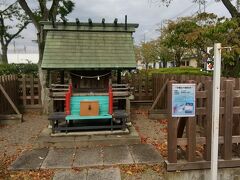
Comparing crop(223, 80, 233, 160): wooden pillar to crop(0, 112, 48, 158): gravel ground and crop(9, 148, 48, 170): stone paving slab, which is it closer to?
crop(9, 148, 48, 170): stone paving slab

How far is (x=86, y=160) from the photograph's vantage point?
5.47 meters

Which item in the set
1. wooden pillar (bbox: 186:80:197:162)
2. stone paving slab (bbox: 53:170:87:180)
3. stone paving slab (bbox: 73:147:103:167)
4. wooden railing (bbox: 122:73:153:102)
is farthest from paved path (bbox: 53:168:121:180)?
wooden railing (bbox: 122:73:153:102)

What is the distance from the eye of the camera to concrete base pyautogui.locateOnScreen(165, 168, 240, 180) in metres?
4.77

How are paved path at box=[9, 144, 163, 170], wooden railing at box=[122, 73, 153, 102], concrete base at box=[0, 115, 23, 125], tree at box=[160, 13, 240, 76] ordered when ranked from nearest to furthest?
paved path at box=[9, 144, 163, 170], concrete base at box=[0, 115, 23, 125], tree at box=[160, 13, 240, 76], wooden railing at box=[122, 73, 153, 102]

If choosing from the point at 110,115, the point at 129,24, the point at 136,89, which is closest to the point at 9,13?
the point at 136,89

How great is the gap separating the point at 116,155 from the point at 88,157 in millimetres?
579

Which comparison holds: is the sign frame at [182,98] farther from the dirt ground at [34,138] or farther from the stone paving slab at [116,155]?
the stone paving slab at [116,155]

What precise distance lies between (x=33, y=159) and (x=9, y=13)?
72.1 ft

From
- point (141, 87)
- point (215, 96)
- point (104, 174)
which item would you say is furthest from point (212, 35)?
point (104, 174)

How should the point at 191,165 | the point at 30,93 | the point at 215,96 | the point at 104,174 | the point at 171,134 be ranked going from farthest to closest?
the point at 30,93 < the point at 104,174 < the point at 191,165 < the point at 171,134 < the point at 215,96

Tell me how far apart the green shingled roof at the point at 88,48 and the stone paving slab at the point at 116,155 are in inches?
94.5

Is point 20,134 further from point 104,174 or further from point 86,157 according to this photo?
point 104,174

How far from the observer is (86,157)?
5652mm

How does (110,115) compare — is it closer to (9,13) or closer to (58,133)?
(58,133)
